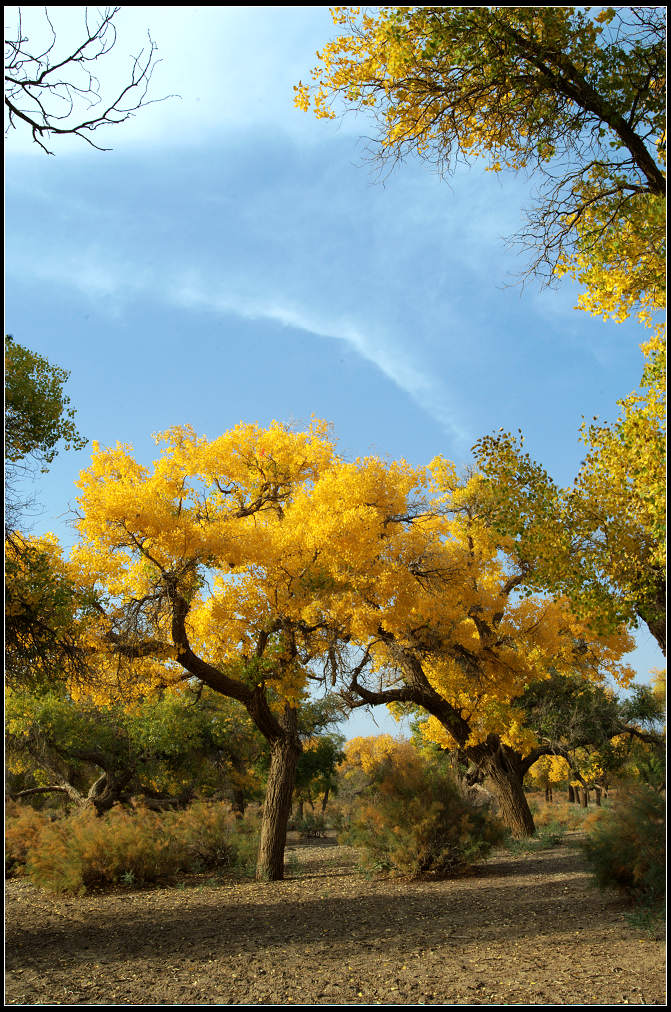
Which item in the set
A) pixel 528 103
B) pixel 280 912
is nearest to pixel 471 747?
pixel 280 912

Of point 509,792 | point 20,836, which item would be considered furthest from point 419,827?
point 20,836

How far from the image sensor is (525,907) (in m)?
8.85

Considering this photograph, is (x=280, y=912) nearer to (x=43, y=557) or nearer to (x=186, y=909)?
(x=186, y=909)

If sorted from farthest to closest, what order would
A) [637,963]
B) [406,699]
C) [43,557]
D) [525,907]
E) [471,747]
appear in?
[471,747] → [406,699] → [525,907] → [43,557] → [637,963]

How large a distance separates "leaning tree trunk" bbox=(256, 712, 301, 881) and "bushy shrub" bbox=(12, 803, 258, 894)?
1066mm

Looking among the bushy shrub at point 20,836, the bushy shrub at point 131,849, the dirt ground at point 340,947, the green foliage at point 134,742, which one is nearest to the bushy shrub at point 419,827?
the dirt ground at point 340,947

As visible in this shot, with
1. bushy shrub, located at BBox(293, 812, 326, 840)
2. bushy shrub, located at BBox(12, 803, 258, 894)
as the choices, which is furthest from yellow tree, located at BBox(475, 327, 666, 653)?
bushy shrub, located at BBox(293, 812, 326, 840)

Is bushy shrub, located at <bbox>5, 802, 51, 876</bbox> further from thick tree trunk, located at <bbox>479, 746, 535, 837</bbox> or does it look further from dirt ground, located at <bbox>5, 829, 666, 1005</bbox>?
thick tree trunk, located at <bbox>479, 746, 535, 837</bbox>

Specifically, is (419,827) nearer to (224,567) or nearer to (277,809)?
(277,809)

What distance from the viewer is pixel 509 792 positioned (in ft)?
56.0

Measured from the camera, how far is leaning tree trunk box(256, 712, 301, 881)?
12.6 meters

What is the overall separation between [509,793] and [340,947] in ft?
37.5

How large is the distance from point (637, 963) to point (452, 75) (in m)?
8.09

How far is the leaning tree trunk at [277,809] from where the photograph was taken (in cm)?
1264
